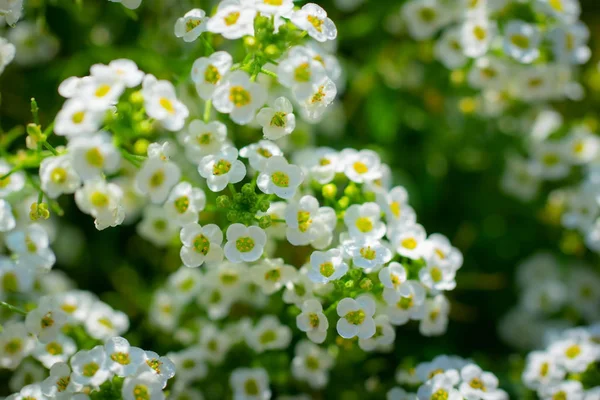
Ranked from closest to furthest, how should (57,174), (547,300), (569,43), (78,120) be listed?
(78,120), (57,174), (569,43), (547,300)

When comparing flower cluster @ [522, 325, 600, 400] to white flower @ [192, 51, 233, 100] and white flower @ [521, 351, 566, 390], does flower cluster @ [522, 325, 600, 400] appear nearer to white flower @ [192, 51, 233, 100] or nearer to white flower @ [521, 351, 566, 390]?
white flower @ [521, 351, 566, 390]

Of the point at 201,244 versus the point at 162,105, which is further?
the point at 201,244

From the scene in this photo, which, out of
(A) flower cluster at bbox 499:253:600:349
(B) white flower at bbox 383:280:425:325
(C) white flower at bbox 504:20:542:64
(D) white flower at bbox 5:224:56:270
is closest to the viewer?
(B) white flower at bbox 383:280:425:325

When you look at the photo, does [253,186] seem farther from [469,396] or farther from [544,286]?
[544,286]

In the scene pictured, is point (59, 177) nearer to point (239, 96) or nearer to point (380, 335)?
point (239, 96)

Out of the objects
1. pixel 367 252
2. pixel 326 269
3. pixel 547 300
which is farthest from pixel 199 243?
pixel 547 300

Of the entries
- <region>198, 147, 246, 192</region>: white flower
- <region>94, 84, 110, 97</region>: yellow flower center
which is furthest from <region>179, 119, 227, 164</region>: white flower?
<region>94, 84, 110, 97</region>: yellow flower center

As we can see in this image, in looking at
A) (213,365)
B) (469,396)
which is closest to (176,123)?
(213,365)
